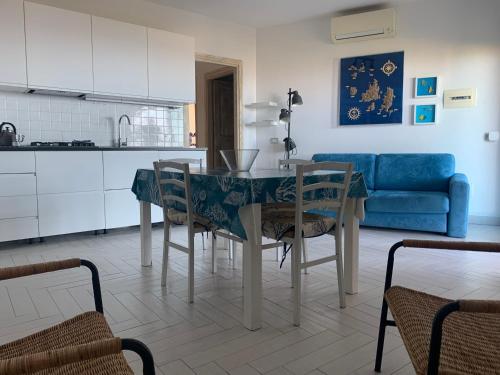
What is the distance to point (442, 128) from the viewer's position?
4578mm

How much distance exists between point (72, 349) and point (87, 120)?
4023mm

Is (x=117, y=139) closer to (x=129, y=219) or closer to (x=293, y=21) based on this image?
(x=129, y=219)

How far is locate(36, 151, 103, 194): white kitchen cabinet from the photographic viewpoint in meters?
3.55

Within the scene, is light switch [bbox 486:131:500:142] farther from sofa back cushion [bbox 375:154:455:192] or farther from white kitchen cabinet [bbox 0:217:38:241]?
white kitchen cabinet [bbox 0:217:38:241]

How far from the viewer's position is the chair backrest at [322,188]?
190 cm

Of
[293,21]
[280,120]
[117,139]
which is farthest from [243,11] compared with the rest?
[117,139]

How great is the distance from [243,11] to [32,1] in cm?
238

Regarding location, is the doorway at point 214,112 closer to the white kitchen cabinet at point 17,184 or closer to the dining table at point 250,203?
the white kitchen cabinet at point 17,184

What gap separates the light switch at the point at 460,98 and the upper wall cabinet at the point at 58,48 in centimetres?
384

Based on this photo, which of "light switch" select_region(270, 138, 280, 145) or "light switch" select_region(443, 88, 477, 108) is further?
"light switch" select_region(270, 138, 280, 145)

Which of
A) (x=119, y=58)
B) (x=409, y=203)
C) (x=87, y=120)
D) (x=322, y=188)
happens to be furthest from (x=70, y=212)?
(x=409, y=203)

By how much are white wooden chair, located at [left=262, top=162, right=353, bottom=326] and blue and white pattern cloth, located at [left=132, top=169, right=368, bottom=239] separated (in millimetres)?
68

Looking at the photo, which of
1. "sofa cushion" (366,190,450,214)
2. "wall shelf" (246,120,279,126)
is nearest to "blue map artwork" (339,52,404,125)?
"wall shelf" (246,120,279,126)

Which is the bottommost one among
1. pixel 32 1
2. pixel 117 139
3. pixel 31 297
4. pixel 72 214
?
pixel 31 297
